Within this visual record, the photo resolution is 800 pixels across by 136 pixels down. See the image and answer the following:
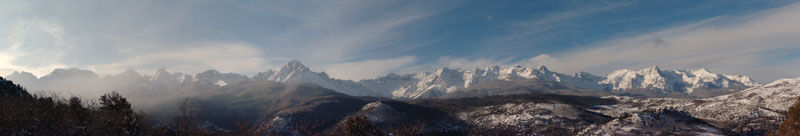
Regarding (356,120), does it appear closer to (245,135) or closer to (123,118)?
(245,135)

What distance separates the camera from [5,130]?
189 ft

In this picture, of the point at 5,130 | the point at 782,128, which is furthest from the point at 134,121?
the point at 782,128

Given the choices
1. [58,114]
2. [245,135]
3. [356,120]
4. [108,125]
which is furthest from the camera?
[58,114]

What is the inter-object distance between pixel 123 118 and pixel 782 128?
10966cm

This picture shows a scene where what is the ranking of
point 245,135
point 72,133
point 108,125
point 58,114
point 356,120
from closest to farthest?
point 245,135 < point 108,125 < point 72,133 < point 356,120 < point 58,114

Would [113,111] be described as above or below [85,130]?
above

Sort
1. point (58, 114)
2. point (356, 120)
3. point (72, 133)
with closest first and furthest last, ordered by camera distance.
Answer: point (72, 133)
point (356, 120)
point (58, 114)

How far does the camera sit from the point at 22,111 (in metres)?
70.0

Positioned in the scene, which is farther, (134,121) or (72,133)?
(72,133)

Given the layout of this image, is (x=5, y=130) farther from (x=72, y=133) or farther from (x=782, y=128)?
(x=782, y=128)

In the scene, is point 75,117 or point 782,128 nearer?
point 782,128

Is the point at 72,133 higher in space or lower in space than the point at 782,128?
lower

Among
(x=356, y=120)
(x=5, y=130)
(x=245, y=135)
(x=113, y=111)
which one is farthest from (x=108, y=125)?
(x=356, y=120)

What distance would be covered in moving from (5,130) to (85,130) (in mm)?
10408
